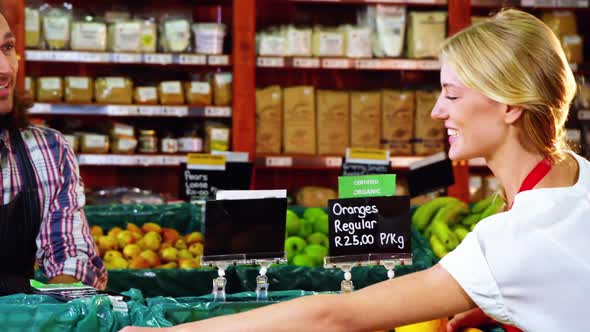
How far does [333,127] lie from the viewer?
15.1ft

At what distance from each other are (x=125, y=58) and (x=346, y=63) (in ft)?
3.86

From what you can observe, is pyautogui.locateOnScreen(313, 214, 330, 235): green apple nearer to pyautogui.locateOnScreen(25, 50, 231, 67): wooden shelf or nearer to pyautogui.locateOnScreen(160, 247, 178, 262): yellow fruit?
pyautogui.locateOnScreen(160, 247, 178, 262): yellow fruit

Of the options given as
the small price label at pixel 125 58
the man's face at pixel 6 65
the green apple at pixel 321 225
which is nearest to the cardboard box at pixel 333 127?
the small price label at pixel 125 58

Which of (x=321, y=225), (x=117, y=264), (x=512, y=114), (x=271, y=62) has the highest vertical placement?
Answer: (x=271, y=62)

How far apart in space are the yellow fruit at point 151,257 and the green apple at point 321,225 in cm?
58

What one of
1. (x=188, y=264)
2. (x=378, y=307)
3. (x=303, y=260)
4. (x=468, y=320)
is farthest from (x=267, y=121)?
(x=378, y=307)

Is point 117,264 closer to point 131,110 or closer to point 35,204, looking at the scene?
point 35,204

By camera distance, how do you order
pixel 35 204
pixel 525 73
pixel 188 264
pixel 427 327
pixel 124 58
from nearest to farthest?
pixel 525 73
pixel 427 327
pixel 35 204
pixel 188 264
pixel 124 58

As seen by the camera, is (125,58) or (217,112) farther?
(217,112)

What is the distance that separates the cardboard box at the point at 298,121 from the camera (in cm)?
459

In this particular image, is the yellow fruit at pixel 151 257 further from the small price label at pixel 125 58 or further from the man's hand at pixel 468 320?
the small price label at pixel 125 58

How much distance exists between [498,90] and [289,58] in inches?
126

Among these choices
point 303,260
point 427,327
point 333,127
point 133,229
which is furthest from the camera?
point 333,127

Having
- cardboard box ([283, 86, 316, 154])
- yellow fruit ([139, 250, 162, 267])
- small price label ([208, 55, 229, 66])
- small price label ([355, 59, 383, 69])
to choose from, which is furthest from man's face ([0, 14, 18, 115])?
small price label ([355, 59, 383, 69])
